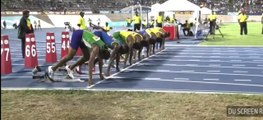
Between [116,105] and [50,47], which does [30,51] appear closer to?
[50,47]

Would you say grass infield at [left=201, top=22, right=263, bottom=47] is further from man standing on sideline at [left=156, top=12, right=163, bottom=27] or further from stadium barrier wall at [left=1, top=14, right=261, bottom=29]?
stadium barrier wall at [left=1, top=14, right=261, bottom=29]

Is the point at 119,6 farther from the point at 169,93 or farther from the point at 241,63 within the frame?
the point at 169,93

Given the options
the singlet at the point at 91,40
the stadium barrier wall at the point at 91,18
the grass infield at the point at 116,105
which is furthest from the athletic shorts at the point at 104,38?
the stadium barrier wall at the point at 91,18

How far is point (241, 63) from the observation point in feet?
45.4

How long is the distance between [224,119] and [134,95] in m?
2.20

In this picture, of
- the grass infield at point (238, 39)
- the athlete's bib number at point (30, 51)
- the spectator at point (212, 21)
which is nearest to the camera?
the athlete's bib number at point (30, 51)

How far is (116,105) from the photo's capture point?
669 centimetres

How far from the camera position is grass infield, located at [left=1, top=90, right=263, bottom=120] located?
5898 mm

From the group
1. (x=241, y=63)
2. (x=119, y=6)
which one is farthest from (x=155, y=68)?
(x=119, y=6)

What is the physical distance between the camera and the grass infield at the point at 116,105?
5.90 m

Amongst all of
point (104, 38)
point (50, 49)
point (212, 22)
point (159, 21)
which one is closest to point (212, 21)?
point (212, 22)

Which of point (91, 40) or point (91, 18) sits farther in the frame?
point (91, 18)

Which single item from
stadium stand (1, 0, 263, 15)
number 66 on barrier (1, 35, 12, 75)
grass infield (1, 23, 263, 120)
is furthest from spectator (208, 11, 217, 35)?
grass infield (1, 23, 263, 120)

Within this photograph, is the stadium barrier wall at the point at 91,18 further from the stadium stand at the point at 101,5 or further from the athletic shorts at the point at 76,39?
the athletic shorts at the point at 76,39
